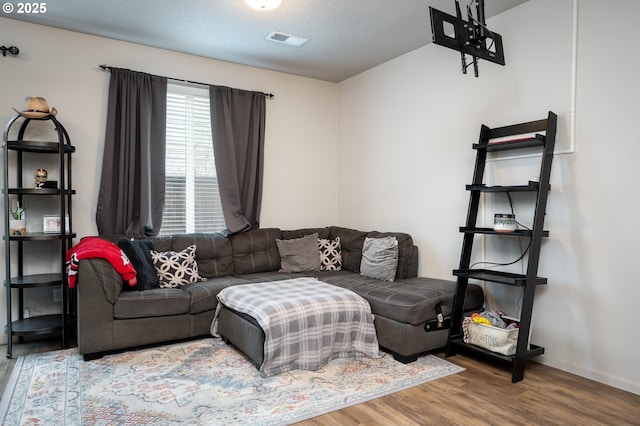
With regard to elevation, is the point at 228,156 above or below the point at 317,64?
below

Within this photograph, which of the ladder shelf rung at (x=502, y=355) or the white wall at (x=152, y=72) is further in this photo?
the white wall at (x=152, y=72)

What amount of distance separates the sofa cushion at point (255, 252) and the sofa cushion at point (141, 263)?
91 centimetres

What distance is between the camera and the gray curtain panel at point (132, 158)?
3832 mm

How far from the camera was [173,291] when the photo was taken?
3.42 m

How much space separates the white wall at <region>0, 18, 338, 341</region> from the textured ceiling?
0.15m

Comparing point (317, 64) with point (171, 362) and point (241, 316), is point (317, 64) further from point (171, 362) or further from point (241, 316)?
point (171, 362)

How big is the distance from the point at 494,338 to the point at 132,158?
11.5ft

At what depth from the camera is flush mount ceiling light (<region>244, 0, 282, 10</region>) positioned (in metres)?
2.93

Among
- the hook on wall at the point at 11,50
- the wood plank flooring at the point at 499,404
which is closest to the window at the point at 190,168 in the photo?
the hook on wall at the point at 11,50

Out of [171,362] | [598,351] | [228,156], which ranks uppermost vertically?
[228,156]

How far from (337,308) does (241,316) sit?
0.73 metres

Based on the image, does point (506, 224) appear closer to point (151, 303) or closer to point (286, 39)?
point (286, 39)

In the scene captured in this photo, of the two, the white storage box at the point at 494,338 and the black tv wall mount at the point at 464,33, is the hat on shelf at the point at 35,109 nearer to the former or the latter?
the black tv wall mount at the point at 464,33

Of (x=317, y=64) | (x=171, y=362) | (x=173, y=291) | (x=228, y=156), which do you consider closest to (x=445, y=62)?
(x=317, y=64)
